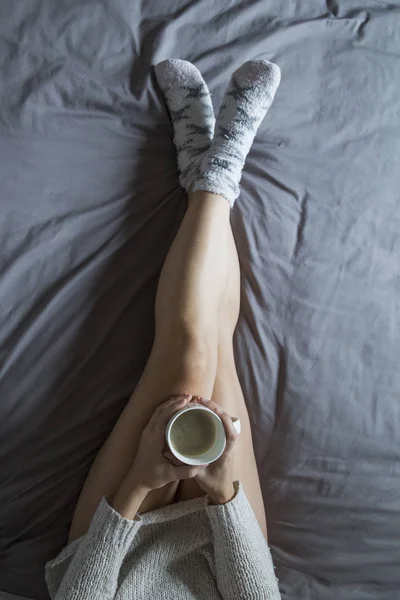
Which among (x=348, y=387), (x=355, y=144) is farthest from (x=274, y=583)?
(x=355, y=144)

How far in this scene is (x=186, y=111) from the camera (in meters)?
1.03

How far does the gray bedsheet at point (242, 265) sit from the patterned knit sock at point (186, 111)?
0.03 m

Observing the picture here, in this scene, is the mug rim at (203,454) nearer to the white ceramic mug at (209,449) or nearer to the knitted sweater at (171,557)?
the white ceramic mug at (209,449)

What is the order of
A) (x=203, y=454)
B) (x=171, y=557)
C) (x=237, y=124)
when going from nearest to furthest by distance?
(x=203, y=454), (x=171, y=557), (x=237, y=124)

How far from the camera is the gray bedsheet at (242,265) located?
923 mm

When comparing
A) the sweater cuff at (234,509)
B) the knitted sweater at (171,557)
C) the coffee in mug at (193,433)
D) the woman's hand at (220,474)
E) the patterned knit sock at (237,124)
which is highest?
the patterned knit sock at (237,124)

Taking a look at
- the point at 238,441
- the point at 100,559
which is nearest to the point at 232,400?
the point at 238,441

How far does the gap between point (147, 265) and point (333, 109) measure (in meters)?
0.47

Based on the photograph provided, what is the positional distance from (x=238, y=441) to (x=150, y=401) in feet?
0.50

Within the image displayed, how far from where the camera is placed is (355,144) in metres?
1.09

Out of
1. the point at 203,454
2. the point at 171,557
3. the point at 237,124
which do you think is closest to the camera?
the point at 203,454

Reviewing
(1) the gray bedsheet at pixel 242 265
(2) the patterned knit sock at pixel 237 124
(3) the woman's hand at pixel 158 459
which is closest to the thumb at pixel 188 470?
(3) the woman's hand at pixel 158 459

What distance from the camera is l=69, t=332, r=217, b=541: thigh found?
82 centimetres

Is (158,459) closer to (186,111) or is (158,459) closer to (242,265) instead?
(242,265)
